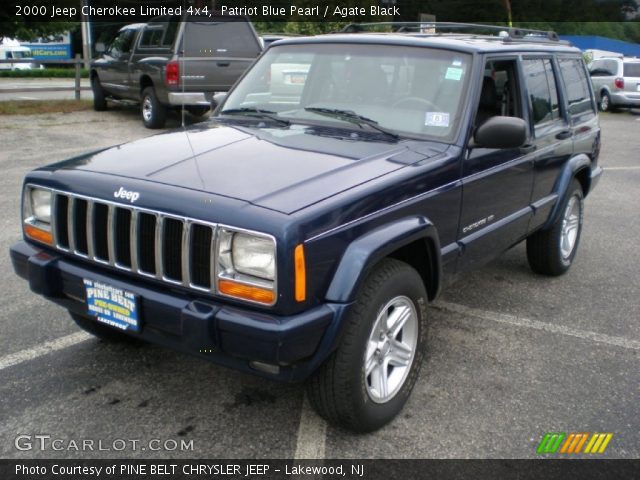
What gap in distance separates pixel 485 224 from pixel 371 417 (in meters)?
1.51

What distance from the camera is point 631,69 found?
19.9m

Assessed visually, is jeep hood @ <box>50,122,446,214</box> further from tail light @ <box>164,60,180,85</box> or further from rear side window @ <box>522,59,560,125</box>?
tail light @ <box>164,60,180,85</box>

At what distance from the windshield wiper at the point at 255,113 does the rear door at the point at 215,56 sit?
721 centimetres

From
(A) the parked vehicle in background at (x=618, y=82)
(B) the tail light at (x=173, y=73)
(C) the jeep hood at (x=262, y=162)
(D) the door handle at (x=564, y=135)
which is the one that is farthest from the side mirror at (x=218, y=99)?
(A) the parked vehicle in background at (x=618, y=82)

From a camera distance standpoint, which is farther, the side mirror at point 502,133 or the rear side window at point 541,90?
the rear side window at point 541,90

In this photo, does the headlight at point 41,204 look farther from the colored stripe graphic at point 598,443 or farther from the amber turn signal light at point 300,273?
the colored stripe graphic at point 598,443

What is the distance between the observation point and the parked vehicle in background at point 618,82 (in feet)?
A: 65.0

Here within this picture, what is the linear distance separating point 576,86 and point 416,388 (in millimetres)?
3189

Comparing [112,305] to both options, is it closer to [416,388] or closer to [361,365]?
[361,365]

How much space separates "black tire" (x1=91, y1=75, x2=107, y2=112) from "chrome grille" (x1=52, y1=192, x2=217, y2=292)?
12470 millimetres

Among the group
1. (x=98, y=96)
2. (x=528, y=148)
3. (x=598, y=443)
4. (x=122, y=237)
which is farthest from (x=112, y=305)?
(x=98, y=96)

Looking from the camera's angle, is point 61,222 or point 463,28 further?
point 463,28

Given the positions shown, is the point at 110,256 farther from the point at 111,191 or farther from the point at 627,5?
the point at 627,5

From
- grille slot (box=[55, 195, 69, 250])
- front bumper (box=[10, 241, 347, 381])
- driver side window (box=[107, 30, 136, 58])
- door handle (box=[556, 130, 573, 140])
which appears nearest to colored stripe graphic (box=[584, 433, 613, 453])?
front bumper (box=[10, 241, 347, 381])
